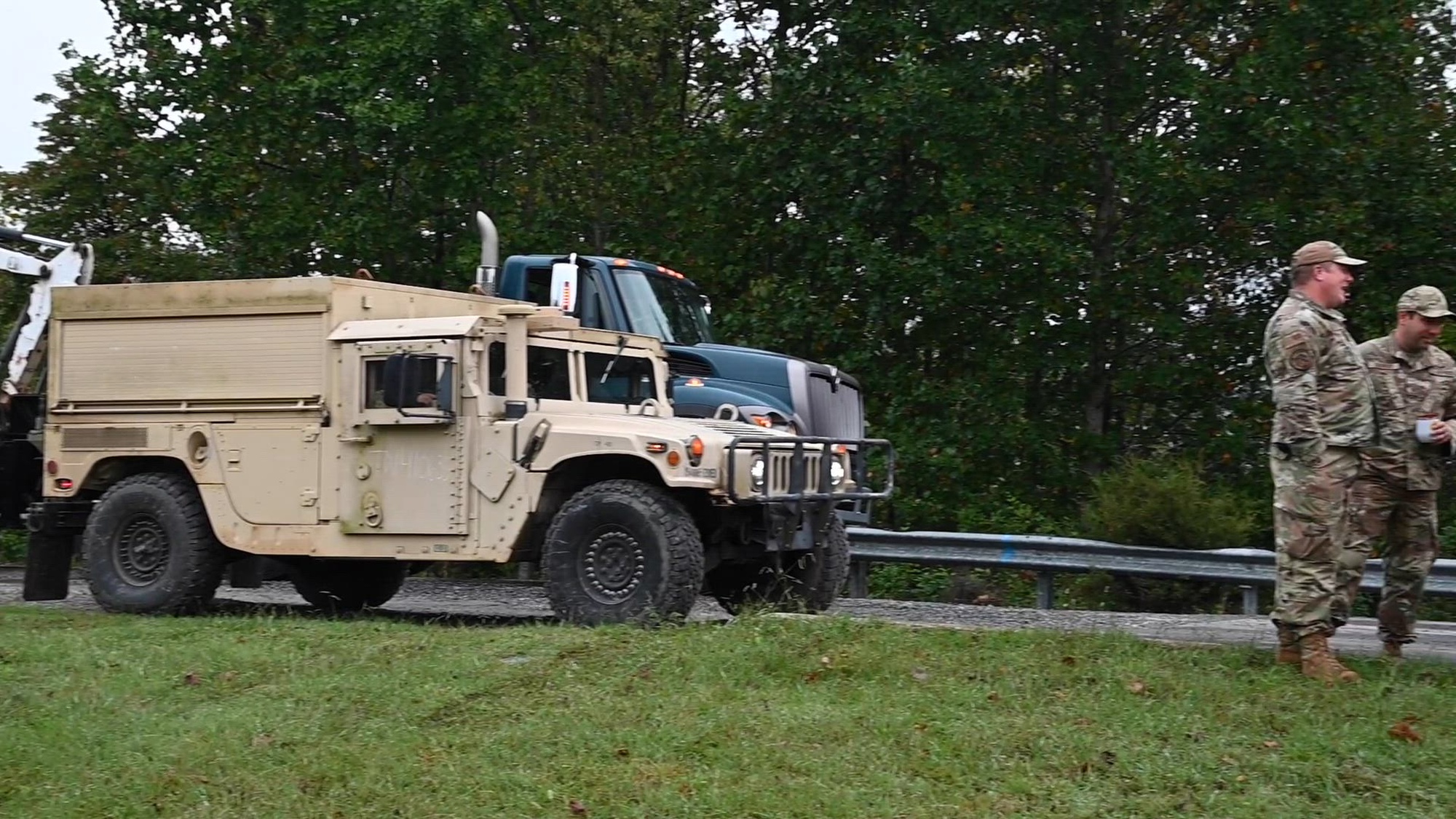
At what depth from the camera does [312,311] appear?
12.3m

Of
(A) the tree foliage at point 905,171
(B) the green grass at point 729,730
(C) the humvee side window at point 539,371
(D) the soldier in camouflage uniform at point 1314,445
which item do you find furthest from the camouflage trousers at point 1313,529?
(A) the tree foliage at point 905,171

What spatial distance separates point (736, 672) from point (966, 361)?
14.7 meters

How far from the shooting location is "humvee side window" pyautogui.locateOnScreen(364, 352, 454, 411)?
11484 mm

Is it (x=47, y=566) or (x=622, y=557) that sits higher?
(x=622, y=557)

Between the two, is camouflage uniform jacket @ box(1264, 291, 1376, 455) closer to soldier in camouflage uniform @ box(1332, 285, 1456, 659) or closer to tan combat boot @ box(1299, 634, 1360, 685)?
soldier in camouflage uniform @ box(1332, 285, 1456, 659)

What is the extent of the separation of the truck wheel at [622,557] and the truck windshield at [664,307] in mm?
4922

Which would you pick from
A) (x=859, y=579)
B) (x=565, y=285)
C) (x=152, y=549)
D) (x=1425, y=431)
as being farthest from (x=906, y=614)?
(x=152, y=549)

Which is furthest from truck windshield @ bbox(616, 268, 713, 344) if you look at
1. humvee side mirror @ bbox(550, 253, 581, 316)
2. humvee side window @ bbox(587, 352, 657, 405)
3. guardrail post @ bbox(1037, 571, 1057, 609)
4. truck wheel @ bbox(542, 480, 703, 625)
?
truck wheel @ bbox(542, 480, 703, 625)

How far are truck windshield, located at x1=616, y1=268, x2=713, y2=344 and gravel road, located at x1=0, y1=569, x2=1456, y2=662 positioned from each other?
98.9 inches

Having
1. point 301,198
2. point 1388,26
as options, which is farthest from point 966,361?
point 301,198

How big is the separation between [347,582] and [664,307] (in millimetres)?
4086

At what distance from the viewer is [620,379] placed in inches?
505

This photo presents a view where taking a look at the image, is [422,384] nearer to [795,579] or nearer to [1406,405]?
[795,579]

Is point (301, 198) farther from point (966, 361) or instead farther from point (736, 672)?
point (736, 672)
